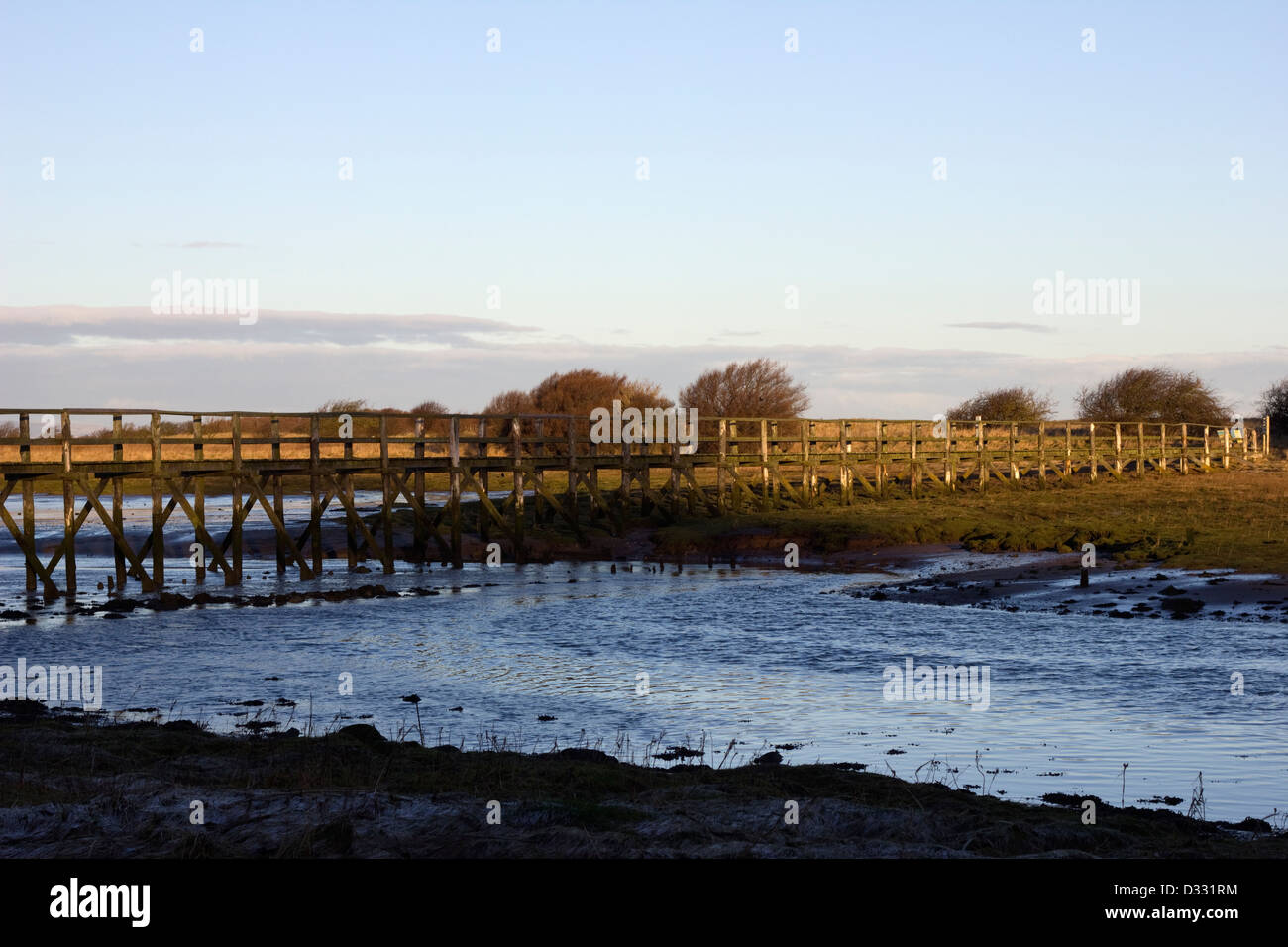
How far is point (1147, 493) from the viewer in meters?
45.8

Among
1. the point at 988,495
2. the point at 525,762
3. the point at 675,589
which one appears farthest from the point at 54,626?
the point at 988,495

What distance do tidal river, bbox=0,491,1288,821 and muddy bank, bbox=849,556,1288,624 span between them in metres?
0.78

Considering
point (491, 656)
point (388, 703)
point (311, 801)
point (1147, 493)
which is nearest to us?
point (311, 801)

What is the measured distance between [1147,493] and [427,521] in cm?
2648

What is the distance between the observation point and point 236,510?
89.1ft

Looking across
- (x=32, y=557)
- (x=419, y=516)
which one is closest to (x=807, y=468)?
(x=419, y=516)

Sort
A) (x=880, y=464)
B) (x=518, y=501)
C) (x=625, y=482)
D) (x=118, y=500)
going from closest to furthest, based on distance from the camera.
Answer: (x=118, y=500)
(x=518, y=501)
(x=625, y=482)
(x=880, y=464)

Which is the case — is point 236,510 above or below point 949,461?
below

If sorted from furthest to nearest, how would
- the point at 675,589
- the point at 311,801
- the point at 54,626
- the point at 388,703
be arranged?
the point at 675,589 < the point at 54,626 < the point at 388,703 < the point at 311,801

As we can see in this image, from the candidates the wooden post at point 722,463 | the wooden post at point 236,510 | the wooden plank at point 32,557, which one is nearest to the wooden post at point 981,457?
the wooden post at point 722,463

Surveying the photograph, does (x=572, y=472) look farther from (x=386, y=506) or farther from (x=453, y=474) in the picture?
(x=386, y=506)

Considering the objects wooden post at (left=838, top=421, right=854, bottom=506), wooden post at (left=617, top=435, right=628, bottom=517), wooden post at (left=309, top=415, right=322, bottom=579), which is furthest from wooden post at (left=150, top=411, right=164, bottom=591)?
wooden post at (left=838, top=421, right=854, bottom=506)

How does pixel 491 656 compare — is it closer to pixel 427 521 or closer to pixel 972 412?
pixel 427 521

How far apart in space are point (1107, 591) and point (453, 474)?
16.0 meters
